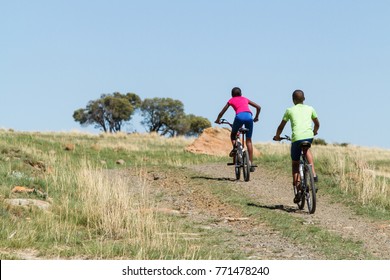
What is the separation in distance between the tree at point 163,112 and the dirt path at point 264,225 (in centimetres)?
6624

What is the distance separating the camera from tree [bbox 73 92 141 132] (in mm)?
84000

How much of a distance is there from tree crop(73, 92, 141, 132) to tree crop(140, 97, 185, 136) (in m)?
1.99

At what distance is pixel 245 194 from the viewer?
15.4 m

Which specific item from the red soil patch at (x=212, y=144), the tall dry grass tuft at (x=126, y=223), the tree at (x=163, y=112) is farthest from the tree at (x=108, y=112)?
the tall dry grass tuft at (x=126, y=223)

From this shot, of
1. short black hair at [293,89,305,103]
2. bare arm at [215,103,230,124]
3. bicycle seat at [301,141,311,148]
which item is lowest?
bicycle seat at [301,141,311,148]

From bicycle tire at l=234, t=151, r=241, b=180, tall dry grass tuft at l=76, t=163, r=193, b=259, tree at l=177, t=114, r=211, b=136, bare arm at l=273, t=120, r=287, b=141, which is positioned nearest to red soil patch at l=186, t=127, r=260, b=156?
bicycle tire at l=234, t=151, r=241, b=180

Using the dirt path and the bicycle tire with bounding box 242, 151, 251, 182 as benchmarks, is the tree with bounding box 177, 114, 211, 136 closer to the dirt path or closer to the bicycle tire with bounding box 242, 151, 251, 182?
the dirt path

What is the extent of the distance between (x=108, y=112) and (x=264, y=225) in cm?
7479

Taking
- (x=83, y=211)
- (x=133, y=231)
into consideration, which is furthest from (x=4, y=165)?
(x=133, y=231)

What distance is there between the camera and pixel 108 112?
85.2m

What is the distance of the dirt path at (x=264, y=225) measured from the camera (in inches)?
383

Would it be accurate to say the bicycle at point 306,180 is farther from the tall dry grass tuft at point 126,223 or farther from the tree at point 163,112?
the tree at point 163,112

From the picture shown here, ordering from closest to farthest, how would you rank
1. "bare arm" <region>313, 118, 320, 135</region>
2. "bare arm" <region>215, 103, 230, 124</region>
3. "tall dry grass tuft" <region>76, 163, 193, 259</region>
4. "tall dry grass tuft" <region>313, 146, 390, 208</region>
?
"tall dry grass tuft" <region>76, 163, 193, 259</region>, "bare arm" <region>313, 118, 320, 135</region>, "tall dry grass tuft" <region>313, 146, 390, 208</region>, "bare arm" <region>215, 103, 230, 124</region>
